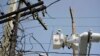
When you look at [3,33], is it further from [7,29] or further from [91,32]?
[91,32]

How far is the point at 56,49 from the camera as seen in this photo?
11406 millimetres

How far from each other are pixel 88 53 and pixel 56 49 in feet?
4.46

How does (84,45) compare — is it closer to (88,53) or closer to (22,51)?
(88,53)

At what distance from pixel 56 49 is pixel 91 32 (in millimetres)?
1639

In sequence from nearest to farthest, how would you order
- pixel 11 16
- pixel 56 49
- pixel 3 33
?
pixel 56 49
pixel 11 16
pixel 3 33

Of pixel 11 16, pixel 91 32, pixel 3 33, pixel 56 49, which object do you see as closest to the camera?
pixel 91 32

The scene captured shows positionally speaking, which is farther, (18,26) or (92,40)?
(18,26)

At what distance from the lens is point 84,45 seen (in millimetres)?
10719

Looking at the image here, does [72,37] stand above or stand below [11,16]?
below

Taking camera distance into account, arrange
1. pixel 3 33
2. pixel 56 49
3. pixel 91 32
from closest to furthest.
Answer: pixel 91 32, pixel 56 49, pixel 3 33

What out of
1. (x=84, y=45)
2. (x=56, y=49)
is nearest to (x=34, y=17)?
(x=56, y=49)

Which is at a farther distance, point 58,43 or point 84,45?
point 58,43

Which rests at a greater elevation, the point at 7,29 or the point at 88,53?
the point at 7,29

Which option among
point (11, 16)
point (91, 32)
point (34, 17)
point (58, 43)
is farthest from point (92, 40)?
point (11, 16)
